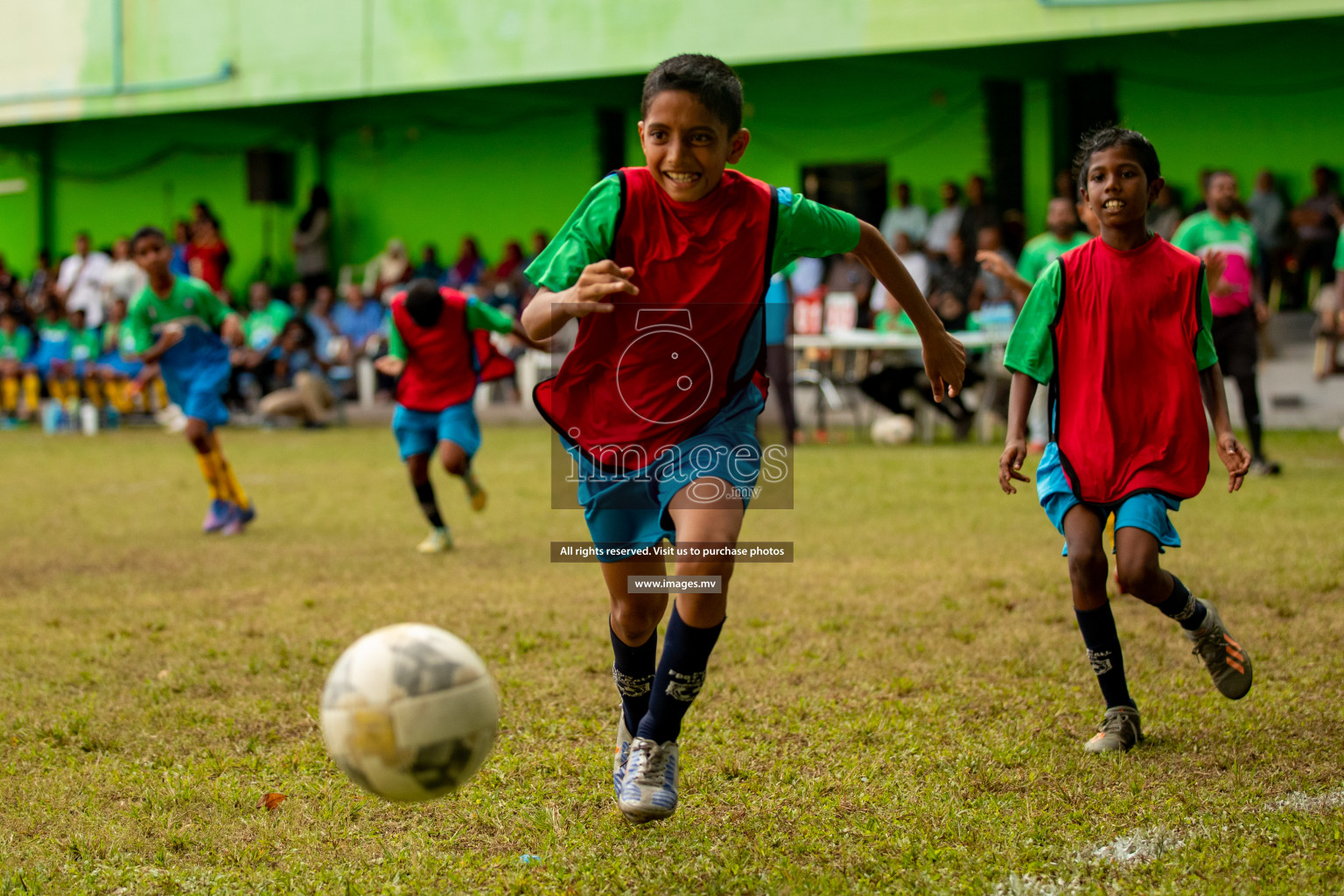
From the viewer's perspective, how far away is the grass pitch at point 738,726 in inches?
124

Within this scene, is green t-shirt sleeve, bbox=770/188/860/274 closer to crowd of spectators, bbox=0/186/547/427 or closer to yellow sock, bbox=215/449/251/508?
yellow sock, bbox=215/449/251/508

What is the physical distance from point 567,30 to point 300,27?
4.15 m

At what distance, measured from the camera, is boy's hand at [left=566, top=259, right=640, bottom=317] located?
309 cm

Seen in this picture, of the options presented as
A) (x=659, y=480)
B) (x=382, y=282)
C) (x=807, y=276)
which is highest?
(x=382, y=282)

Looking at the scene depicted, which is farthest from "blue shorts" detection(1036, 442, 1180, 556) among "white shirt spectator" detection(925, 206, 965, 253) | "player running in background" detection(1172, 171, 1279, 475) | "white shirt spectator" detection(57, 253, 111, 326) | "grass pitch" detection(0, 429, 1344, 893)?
"white shirt spectator" detection(57, 253, 111, 326)


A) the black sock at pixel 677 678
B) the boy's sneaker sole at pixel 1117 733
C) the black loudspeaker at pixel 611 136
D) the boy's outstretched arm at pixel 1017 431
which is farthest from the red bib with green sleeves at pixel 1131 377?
the black loudspeaker at pixel 611 136

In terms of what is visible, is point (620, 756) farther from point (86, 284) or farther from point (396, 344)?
point (86, 284)

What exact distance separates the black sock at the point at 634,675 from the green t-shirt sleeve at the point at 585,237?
3.23 ft

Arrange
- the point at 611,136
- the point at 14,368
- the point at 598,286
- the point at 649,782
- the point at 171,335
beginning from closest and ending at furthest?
the point at 598,286
the point at 649,782
the point at 171,335
the point at 611,136
the point at 14,368

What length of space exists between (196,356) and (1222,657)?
279 inches

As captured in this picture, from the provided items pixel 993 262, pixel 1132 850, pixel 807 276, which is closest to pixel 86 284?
pixel 807 276

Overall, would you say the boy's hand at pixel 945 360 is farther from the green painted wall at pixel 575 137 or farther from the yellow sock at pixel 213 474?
the green painted wall at pixel 575 137

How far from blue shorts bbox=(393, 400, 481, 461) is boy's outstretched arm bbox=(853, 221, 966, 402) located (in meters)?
4.48

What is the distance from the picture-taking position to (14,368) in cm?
2017
